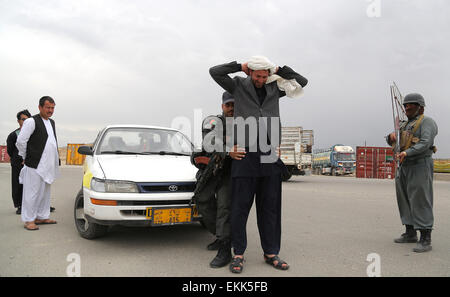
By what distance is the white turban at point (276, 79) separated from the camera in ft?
10.4

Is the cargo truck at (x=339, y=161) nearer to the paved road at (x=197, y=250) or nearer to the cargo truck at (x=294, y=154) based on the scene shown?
the cargo truck at (x=294, y=154)

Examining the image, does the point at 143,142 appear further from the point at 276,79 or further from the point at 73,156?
the point at 73,156

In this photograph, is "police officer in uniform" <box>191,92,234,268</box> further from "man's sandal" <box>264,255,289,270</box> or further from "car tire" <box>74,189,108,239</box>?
"car tire" <box>74,189,108,239</box>

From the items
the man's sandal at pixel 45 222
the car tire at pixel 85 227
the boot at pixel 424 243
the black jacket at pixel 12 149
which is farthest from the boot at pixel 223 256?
the black jacket at pixel 12 149

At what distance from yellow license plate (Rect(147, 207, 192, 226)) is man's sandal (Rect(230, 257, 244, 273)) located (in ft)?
2.71

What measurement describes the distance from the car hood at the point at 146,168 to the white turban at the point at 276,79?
5.04 ft

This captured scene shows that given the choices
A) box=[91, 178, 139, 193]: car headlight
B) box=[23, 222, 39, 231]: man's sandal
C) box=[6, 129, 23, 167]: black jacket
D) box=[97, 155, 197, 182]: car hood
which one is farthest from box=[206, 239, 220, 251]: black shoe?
box=[6, 129, 23, 167]: black jacket

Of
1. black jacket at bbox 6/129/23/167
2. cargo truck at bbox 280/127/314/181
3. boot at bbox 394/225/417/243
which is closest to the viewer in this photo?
boot at bbox 394/225/417/243

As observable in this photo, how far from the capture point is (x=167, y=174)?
3.96 meters

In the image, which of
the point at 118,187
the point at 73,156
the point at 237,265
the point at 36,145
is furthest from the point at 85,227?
the point at 73,156

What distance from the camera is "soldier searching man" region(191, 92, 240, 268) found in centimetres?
341

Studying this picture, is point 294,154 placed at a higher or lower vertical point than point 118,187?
higher

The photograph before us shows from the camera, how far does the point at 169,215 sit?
373 centimetres

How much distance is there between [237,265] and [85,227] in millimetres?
2245
